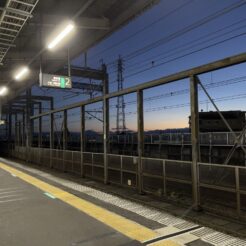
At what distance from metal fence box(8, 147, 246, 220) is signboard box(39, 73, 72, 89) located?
13.4ft

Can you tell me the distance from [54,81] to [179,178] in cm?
937

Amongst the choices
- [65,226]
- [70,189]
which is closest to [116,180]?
[70,189]

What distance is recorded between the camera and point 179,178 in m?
7.96

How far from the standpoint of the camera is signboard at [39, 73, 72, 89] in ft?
48.4

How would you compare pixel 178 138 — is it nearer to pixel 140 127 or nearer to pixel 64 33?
pixel 140 127

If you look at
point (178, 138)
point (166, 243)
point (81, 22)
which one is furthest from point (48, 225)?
point (178, 138)

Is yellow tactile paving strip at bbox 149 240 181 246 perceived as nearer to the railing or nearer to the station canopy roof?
the station canopy roof

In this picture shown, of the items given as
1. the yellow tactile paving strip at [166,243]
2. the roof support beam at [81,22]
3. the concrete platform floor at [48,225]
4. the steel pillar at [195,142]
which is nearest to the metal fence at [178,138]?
the roof support beam at [81,22]

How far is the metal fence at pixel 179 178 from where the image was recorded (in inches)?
254

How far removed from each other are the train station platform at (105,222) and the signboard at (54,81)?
21.3 feet

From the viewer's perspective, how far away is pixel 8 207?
8.10 meters

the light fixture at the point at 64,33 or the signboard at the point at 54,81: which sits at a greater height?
the light fixture at the point at 64,33

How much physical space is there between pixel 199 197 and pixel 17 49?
13.2 m

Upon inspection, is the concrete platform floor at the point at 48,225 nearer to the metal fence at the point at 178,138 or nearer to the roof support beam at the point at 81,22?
the roof support beam at the point at 81,22
